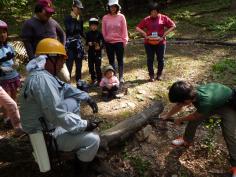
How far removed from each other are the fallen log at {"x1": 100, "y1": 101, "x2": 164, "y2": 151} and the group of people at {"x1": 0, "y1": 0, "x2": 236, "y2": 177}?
421mm

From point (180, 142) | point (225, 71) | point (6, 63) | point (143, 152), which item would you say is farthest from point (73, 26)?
point (225, 71)

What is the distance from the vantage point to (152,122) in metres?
6.48

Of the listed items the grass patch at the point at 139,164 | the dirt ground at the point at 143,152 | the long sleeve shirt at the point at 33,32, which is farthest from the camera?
the long sleeve shirt at the point at 33,32

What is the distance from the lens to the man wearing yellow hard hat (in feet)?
13.0

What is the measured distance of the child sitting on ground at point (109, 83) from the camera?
25.1ft

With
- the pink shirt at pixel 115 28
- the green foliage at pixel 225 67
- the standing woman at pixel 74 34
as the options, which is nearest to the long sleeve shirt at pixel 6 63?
the standing woman at pixel 74 34

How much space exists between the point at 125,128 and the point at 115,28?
2.91 m

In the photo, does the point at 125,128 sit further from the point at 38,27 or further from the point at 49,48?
the point at 38,27

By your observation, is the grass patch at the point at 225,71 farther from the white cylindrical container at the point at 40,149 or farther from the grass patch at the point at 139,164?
the white cylindrical container at the point at 40,149

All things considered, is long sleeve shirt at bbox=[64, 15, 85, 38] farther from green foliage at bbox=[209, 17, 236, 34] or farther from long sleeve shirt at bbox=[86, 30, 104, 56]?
green foliage at bbox=[209, 17, 236, 34]

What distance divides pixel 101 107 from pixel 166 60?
4.01 metres

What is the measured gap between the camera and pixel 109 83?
768 cm

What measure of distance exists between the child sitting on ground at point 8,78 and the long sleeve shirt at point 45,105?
5.18 feet

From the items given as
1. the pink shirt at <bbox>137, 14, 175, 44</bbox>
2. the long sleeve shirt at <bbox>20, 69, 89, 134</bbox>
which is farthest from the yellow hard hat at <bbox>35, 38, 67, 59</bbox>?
the pink shirt at <bbox>137, 14, 175, 44</bbox>
